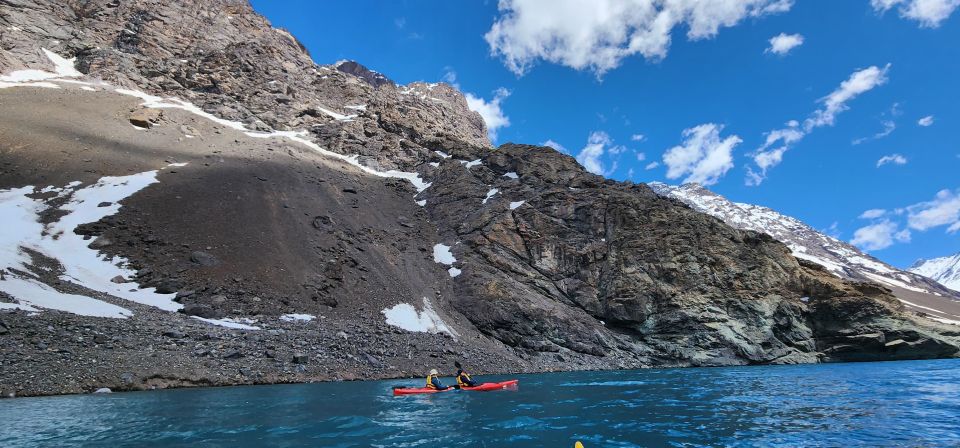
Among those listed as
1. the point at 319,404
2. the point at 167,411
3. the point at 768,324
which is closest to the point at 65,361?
the point at 167,411

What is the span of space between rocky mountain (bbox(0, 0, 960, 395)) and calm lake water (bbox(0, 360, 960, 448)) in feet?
17.4

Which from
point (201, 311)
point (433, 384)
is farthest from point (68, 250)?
point (433, 384)

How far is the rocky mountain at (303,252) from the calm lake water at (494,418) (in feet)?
17.4

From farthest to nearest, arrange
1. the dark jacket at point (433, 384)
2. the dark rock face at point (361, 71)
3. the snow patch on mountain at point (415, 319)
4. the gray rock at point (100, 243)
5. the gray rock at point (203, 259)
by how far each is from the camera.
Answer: the dark rock face at point (361, 71) → the snow patch on mountain at point (415, 319) → the gray rock at point (203, 259) → the gray rock at point (100, 243) → the dark jacket at point (433, 384)

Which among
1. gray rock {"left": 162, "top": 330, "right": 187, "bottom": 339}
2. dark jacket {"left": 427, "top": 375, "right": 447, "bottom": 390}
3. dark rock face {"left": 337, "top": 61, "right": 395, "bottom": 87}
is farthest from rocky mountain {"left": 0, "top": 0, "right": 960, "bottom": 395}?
dark rock face {"left": 337, "top": 61, "right": 395, "bottom": 87}

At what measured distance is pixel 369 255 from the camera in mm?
45719

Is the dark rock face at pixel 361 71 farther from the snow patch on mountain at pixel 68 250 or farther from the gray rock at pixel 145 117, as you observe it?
the snow patch on mountain at pixel 68 250

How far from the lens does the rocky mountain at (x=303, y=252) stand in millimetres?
26312

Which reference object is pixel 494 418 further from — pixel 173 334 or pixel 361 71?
pixel 361 71

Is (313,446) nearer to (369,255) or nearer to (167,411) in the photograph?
(167,411)

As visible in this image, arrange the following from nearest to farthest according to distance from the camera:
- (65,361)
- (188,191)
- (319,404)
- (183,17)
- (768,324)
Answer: (319,404), (65,361), (188,191), (768,324), (183,17)

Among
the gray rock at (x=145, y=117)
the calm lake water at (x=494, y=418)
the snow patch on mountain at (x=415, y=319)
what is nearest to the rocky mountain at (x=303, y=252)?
the snow patch on mountain at (x=415, y=319)

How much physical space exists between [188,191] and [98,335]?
24618mm

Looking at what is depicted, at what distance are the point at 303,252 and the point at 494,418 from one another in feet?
98.0
